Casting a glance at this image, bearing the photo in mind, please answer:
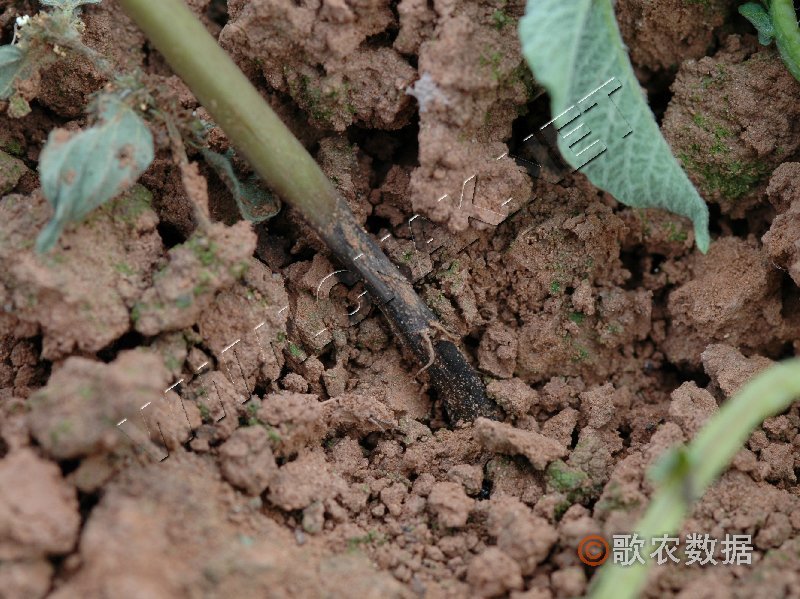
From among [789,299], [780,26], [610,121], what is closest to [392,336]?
[610,121]

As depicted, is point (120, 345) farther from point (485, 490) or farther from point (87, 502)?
point (485, 490)

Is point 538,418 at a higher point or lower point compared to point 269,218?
lower

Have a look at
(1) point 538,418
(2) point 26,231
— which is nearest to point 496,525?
(1) point 538,418

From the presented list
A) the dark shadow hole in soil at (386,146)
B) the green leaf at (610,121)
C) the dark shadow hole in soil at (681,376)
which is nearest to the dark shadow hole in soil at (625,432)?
the dark shadow hole in soil at (681,376)

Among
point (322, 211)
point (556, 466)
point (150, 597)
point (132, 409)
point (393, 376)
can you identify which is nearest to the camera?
point (150, 597)

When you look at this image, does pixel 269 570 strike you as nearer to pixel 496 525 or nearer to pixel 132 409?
pixel 132 409

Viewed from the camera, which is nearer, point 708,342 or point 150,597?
point 150,597

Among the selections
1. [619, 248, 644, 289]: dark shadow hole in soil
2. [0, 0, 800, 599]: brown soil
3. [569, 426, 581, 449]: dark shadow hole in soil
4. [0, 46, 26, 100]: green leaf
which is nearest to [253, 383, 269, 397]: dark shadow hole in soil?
[0, 0, 800, 599]: brown soil

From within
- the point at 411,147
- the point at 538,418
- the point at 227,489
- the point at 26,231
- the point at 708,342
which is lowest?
the point at 708,342

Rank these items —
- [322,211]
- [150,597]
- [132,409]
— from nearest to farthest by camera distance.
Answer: [150,597], [132,409], [322,211]
